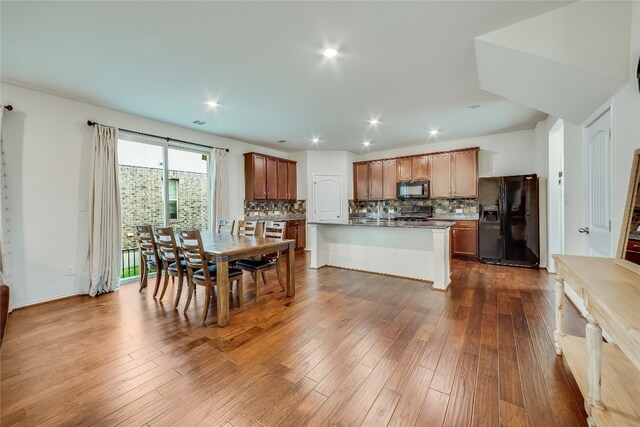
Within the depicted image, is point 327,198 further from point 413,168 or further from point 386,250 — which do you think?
point 386,250

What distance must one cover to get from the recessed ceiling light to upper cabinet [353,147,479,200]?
4.29m

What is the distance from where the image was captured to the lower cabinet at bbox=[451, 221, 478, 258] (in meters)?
5.43

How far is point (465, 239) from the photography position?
5.53 metres

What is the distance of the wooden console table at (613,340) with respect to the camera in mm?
999

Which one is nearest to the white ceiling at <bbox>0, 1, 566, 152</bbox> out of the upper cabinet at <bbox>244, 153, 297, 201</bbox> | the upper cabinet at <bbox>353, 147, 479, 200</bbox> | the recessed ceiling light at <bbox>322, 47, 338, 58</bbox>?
the recessed ceiling light at <bbox>322, 47, 338, 58</bbox>

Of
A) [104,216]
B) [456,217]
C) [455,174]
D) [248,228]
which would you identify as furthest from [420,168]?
[104,216]

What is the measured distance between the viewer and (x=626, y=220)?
5.77 ft

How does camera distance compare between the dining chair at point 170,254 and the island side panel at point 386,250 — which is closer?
the dining chair at point 170,254

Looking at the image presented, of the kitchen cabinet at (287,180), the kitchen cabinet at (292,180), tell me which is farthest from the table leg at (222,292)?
the kitchen cabinet at (292,180)

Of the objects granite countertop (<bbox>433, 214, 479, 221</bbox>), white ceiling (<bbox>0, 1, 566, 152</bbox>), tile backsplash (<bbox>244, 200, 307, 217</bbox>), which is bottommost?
granite countertop (<bbox>433, 214, 479, 221</bbox>)

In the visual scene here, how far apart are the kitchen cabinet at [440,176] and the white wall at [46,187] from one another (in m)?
6.12

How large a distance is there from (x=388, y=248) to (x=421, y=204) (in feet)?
8.67

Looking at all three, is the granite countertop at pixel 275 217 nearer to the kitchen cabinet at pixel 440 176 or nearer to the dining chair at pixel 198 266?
the dining chair at pixel 198 266

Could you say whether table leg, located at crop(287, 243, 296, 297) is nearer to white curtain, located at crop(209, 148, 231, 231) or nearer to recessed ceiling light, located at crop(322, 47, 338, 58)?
recessed ceiling light, located at crop(322, 47, 338, 58)
